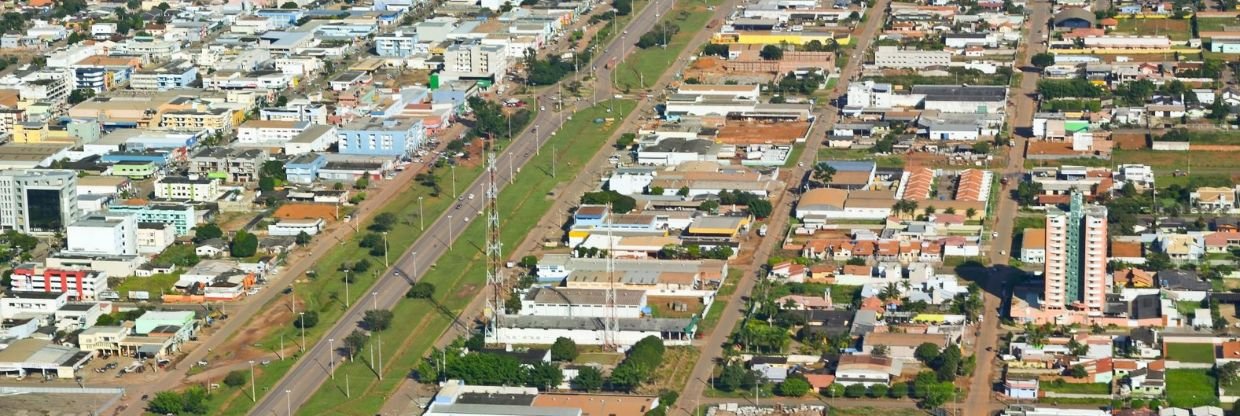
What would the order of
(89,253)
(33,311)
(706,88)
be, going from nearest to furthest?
(33,311)
(89,253)
(706,88)

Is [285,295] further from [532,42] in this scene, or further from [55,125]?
[532,42]

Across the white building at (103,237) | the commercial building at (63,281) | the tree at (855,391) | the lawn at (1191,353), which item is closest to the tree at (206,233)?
the white building at (103,237)

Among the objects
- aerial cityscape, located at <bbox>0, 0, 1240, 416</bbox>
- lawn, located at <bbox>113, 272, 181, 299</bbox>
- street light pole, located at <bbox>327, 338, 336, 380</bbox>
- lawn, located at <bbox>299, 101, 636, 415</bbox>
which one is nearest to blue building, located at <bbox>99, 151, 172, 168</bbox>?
aerial cityscape, located at <bbox>0, 0, 1240, 416</bbox>

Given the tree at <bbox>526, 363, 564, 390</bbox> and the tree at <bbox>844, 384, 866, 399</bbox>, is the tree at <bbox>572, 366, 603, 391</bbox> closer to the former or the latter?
the tree at <bbox>526, 363, 564, 390</bbox>

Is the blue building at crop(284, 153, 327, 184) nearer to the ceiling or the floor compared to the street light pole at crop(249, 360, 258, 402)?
nearer to the ceiling

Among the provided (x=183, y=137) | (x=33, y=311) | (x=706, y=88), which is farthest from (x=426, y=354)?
(x=706, y=88)

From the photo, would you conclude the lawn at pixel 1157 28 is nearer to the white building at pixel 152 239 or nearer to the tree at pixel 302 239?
the tree at pixel 302 239

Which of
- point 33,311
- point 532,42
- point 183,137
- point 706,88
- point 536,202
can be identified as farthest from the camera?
point 532,42
